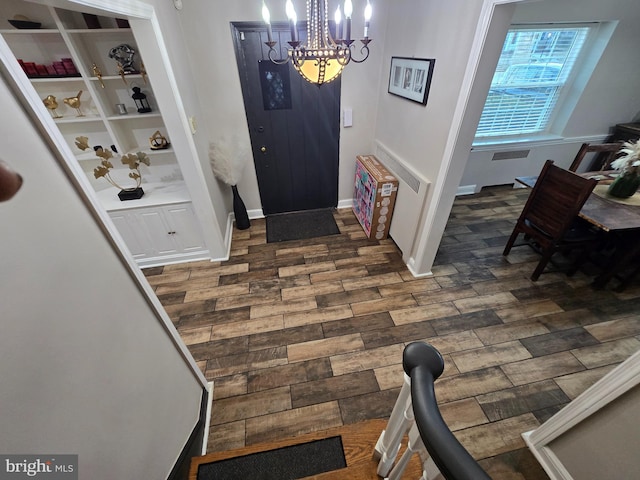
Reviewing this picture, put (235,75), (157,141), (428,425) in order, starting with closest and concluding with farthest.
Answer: (428,425) < (157,141) < (235,75)

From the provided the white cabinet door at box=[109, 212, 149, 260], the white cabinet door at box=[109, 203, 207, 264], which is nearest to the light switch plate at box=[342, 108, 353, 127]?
the white cabinet door at box=[109, 203, 207, 264]

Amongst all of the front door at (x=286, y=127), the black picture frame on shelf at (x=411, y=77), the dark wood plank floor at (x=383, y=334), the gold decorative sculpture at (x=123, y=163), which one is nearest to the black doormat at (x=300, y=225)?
the front door at (x=286, y=127)

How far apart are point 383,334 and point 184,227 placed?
6.95ft

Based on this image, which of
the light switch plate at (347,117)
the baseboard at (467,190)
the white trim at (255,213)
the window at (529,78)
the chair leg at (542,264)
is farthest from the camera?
the baseboard at (467,190)

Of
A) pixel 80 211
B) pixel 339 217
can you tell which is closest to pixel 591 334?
pixel 339 217

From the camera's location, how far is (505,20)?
139 centimetres

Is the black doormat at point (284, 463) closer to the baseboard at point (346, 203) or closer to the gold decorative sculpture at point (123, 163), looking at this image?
the gold decorative sculpture at point (123, 163)

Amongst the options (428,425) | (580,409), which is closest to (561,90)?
(580,409)

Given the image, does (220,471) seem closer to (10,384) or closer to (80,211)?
(10,384)

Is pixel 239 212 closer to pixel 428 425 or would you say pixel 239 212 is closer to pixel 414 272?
pixel 414 272

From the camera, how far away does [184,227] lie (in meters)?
2.53

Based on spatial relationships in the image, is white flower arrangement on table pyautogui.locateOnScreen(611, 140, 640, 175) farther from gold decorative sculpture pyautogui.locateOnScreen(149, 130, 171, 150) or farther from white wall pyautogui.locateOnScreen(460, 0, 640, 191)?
gold decorative sculpture pyautogui.locateOnScreen(149, 130, 171, 150)

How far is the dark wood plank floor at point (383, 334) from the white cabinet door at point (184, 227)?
0.71 feet

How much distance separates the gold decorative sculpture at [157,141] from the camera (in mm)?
2426
